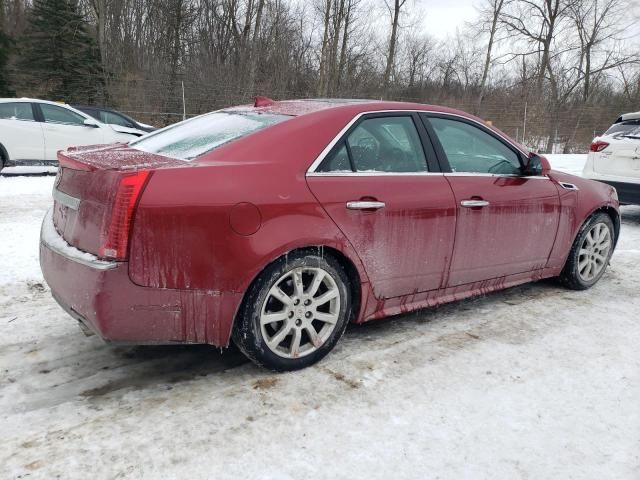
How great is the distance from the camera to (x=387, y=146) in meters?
3.22

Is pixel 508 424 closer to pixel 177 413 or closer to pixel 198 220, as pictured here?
pixel 177 413

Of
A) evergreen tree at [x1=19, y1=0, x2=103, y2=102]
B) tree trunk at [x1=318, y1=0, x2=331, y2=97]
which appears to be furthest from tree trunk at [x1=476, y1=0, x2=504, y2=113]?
evergreen tree at [x1=19, y1=0, x2=103, y2=102]

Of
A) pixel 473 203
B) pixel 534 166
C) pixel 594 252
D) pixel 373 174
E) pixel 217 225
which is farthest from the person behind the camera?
pixel 594 252

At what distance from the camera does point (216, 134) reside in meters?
3.04

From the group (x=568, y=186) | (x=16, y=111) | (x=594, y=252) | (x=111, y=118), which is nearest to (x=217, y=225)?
(x=568, y=186)

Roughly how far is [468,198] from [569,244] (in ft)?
4.62

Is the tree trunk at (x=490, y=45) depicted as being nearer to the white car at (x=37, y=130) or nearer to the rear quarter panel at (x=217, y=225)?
the white car at (x=37, y=130)

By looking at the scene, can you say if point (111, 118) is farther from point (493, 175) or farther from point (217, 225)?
point (217, 225)

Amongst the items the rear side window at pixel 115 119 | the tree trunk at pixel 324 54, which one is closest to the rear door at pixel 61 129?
the rear side window at pixel 115 119

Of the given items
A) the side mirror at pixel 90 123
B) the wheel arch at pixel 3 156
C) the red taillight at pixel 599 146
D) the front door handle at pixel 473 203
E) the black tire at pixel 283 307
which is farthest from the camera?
the side mirror at pixel 90 123

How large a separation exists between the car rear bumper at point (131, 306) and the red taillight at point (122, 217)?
6 centimetres

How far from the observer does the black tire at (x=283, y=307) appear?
263 cm

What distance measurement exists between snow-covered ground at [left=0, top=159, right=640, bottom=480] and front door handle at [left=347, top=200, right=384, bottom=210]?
86 centimetres

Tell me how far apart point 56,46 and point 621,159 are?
2829cm
